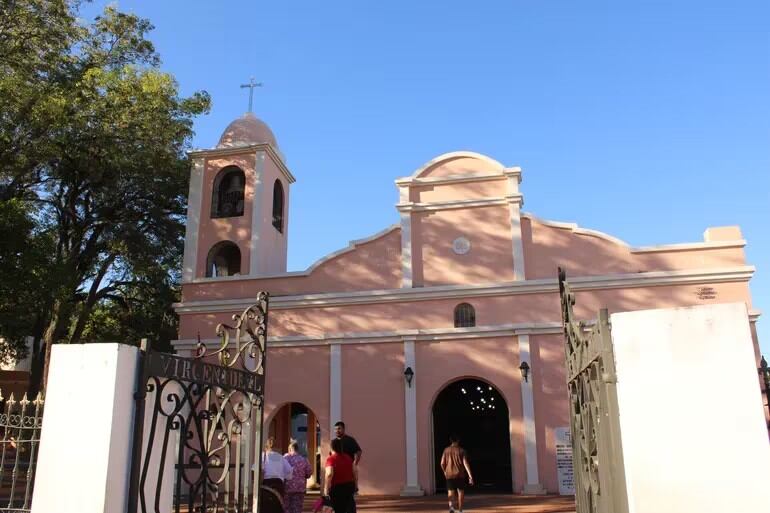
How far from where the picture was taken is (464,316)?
52.3 feet

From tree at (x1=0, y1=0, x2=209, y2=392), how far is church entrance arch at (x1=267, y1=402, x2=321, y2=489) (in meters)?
5.65

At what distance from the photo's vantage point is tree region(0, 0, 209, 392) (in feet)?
52.1

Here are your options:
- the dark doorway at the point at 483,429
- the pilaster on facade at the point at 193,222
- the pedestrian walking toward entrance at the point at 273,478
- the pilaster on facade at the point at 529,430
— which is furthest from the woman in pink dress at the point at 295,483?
the pilaster on facade at the point at 193,222

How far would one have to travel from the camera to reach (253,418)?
6.25 m

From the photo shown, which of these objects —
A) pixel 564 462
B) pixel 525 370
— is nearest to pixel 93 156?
pixel 525 370

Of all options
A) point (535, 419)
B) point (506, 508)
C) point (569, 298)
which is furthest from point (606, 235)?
point (569, 298)

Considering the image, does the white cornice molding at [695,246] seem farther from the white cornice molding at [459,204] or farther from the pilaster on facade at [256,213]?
the pilaster on facade at [256,213]

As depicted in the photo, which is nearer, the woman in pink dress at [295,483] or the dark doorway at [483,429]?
the woman in pink dress at [295,483]

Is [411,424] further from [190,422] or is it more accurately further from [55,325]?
[190,422]

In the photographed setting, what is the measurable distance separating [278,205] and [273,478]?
1309 cm

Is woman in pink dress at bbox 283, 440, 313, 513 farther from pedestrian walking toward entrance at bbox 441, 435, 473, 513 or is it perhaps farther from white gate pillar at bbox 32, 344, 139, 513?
white gate pillar at bbox 32, 344, 139, 513

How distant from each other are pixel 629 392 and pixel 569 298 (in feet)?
4.57

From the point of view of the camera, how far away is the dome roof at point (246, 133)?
64.4ft

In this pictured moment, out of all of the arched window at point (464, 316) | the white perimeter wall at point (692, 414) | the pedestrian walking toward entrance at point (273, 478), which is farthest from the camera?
the arched window at point (464, 316)
